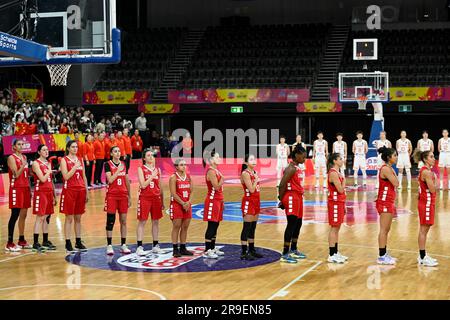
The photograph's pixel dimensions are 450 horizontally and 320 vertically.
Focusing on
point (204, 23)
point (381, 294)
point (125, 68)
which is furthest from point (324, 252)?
point (204, 23)

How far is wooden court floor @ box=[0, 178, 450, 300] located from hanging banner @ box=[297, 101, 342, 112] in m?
16.2

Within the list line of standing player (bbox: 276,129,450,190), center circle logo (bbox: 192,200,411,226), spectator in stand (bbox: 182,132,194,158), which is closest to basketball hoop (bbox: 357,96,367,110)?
line of standing player (bbox: 276,129,450,190)

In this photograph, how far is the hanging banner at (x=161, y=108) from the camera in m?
30.1

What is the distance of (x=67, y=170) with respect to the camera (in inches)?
402

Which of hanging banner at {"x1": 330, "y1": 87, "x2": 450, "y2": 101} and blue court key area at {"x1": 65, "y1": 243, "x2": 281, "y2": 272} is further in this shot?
hanging banner at {"x1": 330, "y1": 87, "x2": 450, "y2": 101}

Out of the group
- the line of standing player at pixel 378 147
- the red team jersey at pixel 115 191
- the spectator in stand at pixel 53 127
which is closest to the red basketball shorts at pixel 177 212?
the red team jersey at pixel 115 191

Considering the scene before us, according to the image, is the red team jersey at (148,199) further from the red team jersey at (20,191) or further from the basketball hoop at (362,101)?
the basketball hoop at (362,101)

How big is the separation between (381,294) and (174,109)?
75.5 feet

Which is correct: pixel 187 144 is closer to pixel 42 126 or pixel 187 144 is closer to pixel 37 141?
pixel 42 126

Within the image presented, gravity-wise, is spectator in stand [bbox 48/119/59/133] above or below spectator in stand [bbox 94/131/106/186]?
above

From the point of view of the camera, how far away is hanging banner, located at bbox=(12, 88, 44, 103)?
27409 millimetres

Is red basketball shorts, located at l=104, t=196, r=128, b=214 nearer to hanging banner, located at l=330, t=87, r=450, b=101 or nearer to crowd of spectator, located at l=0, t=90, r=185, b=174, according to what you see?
crowd of spectator, located at l=0, t=90, r=185, b=174

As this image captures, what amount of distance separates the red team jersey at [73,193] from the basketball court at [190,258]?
2.14 feet

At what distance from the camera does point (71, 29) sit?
11820mm
